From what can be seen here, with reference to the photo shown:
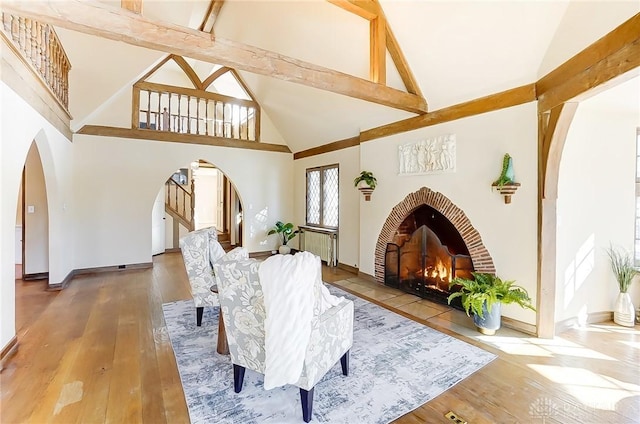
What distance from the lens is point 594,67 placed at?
7.91ft

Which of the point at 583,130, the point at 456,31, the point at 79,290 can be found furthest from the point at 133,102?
the point at 583,130

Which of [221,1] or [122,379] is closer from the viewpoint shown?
[122,379]

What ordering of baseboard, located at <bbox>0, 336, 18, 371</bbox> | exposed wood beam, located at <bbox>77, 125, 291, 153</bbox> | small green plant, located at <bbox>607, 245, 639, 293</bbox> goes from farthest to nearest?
1. exposed wood beam, located at <bbox>77, 125, 291, 153</bbox>
2. small green plant, located at <bbox>607, 245, 639, 293</bbox>
3. baseboard, located at <bbox>0, 336, 18, 371</bbox>

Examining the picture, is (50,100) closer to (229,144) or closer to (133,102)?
(133,102)

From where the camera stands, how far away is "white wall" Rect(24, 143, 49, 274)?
16.8ft

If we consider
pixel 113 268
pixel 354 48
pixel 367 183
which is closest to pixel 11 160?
pixel 113 268

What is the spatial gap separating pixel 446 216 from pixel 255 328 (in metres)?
3.10

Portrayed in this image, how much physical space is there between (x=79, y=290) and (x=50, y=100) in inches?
112

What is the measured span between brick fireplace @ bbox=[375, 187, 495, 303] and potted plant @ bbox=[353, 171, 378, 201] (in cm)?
60

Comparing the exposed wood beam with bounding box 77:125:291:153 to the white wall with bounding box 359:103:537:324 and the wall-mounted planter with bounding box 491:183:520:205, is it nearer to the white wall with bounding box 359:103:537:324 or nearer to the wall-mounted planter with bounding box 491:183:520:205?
the white wall with bounding box 359:103:537:324

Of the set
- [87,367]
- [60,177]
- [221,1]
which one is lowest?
[87,367]

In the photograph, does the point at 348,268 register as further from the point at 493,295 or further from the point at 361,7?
the point at 361,7

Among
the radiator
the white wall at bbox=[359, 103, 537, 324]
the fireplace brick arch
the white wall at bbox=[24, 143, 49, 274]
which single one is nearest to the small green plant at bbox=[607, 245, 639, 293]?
the white wall at bbox=[359, 103, 537, 324]

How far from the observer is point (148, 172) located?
6.20 meters
